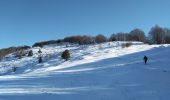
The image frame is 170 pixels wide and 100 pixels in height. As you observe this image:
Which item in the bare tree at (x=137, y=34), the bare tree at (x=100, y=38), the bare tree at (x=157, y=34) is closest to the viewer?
the bare tree at (x=157, y=34)

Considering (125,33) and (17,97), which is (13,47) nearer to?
(125,33)

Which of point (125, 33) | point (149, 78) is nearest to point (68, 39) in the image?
point (125, 33)

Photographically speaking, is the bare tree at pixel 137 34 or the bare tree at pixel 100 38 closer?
the bare tree at pixel 137 34

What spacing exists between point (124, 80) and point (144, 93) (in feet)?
19.3

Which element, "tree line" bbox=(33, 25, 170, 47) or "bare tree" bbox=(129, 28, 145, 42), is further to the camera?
"bare tree" bbox=(129, 28, 145, 42)

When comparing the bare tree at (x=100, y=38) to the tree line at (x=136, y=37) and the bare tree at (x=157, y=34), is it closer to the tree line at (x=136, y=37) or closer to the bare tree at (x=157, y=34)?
the tree line at (x=136, y=37)

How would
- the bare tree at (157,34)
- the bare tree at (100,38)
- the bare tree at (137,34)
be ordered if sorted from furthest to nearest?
the bare tree at (100,38)
the bare tree at (137,34)
the bare tree at (157,34)

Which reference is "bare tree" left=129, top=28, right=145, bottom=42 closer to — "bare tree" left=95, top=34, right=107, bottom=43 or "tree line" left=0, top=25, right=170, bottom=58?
"tree line" left=0, top=25, right=170, bottom=58

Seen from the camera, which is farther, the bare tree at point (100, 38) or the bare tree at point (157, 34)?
the bare tree at point (100, 38)

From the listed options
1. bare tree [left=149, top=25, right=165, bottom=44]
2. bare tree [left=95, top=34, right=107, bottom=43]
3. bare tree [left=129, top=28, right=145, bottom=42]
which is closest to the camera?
bare tree [left=149, top=25, right=165, bottom=44]

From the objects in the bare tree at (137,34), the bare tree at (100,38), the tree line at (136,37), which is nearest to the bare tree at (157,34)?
the tree line at (136,37)

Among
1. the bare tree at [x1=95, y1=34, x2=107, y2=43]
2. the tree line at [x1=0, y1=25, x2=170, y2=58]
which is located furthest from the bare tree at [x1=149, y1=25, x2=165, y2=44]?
the bare tree at [x1=95, y1=34, x2=107, y2=43]

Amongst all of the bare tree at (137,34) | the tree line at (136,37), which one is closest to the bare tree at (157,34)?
the tree line at (136,37)

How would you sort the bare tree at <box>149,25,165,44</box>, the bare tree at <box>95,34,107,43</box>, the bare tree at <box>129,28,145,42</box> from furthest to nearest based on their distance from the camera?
the bare tree at <box>95,34,107,43</box>, the bare tree at <box>129,28,145,42</box>, the bare tree at <box>149,25,165,44</box>
